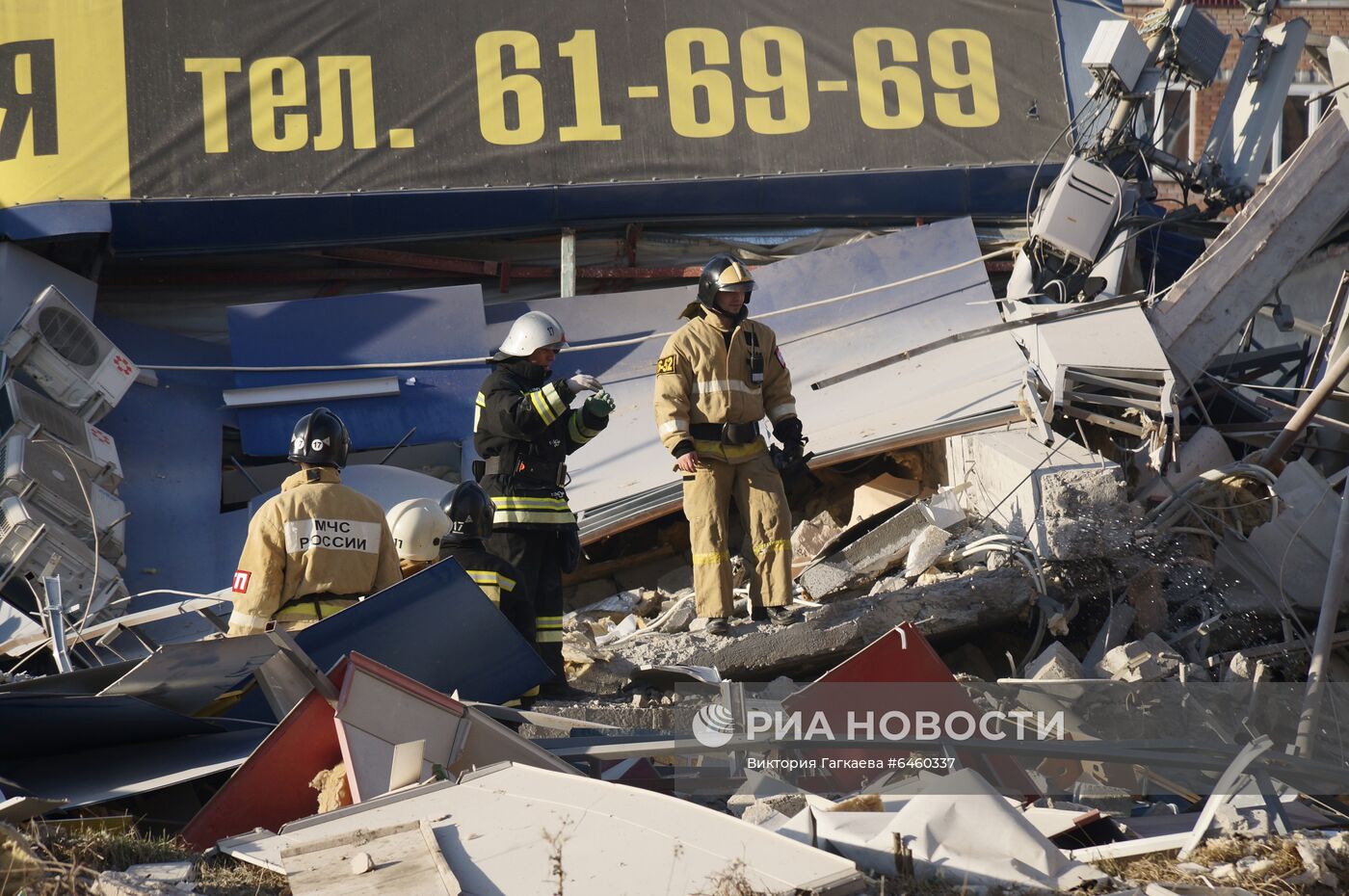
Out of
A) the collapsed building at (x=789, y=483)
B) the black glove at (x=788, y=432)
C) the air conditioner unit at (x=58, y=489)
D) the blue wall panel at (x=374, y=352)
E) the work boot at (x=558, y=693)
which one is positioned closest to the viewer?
the collapsed building at (x=789, y=483)

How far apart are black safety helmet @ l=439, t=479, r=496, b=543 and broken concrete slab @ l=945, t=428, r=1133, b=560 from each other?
9.13ft

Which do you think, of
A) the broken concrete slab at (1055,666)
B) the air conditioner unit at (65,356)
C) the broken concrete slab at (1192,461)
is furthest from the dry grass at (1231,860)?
the air conditioner unit at (65,356)

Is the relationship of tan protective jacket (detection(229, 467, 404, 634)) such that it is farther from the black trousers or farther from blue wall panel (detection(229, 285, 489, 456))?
blue wall panel (detection(229, 285, 489, 456))

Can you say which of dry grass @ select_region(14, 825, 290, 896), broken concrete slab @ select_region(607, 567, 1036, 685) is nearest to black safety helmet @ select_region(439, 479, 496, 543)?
broken concrete slab @ select_region(607, 567, 1036, 685)

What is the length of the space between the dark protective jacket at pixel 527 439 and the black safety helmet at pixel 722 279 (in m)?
0.80

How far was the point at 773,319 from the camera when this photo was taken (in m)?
10.1

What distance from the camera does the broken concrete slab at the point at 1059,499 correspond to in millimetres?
7461

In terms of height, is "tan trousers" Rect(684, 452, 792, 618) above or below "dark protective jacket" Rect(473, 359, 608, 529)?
below

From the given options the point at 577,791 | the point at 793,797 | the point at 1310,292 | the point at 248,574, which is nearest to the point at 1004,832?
the point at 793,797

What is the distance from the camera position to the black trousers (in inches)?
254

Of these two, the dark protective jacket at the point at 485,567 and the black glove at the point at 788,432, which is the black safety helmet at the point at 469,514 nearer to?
the dark protective jacket at the point at 485,567

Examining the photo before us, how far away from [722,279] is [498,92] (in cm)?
455

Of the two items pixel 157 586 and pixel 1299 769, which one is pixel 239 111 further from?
pixel 1299 769

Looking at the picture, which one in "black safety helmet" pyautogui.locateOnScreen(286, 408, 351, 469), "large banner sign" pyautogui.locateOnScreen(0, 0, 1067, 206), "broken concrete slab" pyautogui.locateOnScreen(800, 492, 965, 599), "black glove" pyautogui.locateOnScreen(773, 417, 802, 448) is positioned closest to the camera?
"black safety helmet" pyautogui.locateOnScreen(286, 408, 351, 469)
